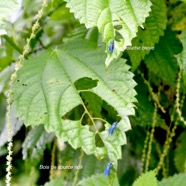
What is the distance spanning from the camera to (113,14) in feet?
3.25

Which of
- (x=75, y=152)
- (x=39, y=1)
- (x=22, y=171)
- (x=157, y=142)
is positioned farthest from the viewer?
(x=22, y=171)

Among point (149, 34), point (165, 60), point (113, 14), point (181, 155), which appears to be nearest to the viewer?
point (113, 14)

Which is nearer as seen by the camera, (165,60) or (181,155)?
(165,60)

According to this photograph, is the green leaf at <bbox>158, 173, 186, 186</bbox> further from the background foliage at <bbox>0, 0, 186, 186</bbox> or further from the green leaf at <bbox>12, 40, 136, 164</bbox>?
the green leaf at <bbox>12, 40, 136, 164</bbox>

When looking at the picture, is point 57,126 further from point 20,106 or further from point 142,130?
point 142,130

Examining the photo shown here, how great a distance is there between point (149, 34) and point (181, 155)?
1.81ft

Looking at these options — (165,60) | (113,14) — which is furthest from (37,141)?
(113,14)

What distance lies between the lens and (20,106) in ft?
3.61

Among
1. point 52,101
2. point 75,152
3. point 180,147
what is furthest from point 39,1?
point 52,101

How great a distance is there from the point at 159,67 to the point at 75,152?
1.30ft

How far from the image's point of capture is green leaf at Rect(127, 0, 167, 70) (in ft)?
3.99

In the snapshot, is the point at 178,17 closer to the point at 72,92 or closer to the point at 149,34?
the point at 149,34

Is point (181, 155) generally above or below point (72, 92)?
below

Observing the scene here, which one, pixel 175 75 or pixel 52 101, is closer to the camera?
pixel 52 101
